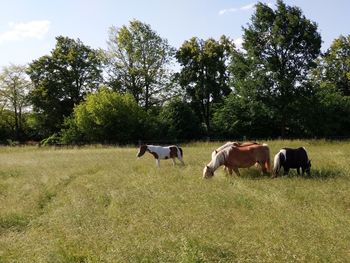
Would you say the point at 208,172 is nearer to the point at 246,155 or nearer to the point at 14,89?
the point at 246,155

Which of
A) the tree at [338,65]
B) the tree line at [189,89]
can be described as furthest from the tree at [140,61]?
the tree at [338,65]

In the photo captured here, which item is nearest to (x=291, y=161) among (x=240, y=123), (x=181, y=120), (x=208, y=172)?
(x=208, y=172)

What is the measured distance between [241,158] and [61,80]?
40.5 meters

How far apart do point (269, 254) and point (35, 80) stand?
5087cm

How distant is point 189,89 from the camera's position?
2020 inches

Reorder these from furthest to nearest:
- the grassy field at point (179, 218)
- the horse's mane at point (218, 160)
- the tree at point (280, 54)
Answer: the tree at point (280, 54) → the horse's mane at point (218, 160) → the grassy field at point (179, 218)

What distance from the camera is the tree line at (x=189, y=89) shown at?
38.4 meters

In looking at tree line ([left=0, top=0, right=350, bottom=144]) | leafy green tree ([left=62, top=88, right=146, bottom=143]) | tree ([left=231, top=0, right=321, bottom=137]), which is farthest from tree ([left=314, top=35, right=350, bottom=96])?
leafy green tree ([left=62, top=88, right=146, bottom=143])

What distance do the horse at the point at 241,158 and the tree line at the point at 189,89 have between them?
21.9 meters

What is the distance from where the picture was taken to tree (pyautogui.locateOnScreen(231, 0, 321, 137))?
3781 cm

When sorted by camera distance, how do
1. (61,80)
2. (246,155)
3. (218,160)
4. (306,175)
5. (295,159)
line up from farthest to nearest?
(61,80) → (246,155) → (218,160) → (295,159) → (306,175)

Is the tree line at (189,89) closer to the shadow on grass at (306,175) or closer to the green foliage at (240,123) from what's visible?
the green foliage at (240,123)

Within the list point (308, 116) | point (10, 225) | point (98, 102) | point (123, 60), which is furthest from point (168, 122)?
point (10, 225)

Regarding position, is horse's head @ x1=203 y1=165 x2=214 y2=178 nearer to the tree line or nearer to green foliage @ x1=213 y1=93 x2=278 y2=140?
the tree line
